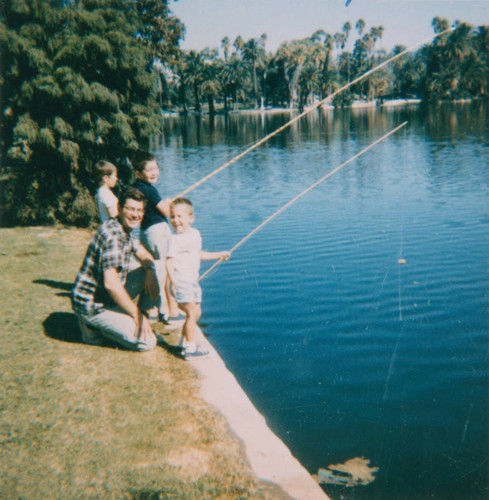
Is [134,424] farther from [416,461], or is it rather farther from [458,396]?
[458,396]

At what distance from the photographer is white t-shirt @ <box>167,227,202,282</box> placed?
4707 millimetres

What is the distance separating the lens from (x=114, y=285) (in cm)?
468

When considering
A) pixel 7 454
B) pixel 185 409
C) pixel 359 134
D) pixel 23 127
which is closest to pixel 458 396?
pixel 185 409

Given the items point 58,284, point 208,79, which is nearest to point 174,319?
point 58,284

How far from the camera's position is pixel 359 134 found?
34.9 meters

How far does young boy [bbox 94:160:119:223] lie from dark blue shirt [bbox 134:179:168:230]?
0.57m

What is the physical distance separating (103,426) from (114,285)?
1318 mm

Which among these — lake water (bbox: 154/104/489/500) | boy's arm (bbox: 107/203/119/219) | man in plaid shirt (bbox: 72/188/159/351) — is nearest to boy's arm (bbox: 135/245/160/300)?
man in plaid shirt (bbox: 72/188/159/351)

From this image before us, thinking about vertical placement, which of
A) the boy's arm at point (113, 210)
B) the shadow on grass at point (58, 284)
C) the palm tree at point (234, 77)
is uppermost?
the palm tree at point (234, 77)

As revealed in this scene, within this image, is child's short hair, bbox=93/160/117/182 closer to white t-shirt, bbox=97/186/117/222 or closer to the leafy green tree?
white t-shirt, bbox=97/186/117/222

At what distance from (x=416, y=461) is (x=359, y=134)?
3279 cm

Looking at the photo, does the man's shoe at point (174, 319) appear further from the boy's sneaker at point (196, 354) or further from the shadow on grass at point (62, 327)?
the shadow on grass at point (62, 327)

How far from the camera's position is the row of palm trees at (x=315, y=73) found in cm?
7962

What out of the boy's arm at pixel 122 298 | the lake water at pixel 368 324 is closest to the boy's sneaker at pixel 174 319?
the lake water at pixel 368 324
